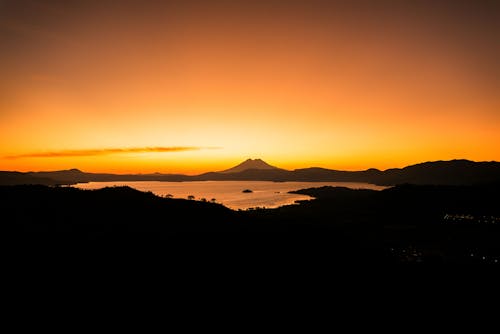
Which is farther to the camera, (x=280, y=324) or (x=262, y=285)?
(x=262, y=285)

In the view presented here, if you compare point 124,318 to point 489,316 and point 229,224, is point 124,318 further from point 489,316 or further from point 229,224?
point 489,316

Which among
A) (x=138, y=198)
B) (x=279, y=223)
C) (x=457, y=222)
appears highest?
(x=138, y=198)

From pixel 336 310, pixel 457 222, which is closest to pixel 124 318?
pixel 336 310

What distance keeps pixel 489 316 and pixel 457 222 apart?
239 feet

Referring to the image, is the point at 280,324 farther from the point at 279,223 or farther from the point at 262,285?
the point at 279,223

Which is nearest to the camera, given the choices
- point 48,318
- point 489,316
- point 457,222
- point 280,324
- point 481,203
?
point 48,318

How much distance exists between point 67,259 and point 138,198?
17.1m

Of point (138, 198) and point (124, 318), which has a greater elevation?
→ point (138, 198)

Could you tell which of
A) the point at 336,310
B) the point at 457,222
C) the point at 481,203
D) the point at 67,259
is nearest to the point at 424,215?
the point at 457,222

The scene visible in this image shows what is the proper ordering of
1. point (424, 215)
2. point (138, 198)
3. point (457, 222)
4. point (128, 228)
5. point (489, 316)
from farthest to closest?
point (424, 215), point (457, 222), point (138, 198), point (128, 228), point (489, 316)

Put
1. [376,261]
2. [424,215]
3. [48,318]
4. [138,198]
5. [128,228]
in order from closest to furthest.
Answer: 1. [48,318]
2. [128,228]
3. [376,261]
4. [138,198]
5. [424,215]

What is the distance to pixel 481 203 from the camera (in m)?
114

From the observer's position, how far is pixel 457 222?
284 feet

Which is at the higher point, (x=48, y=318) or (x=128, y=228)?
(x=128, y=228)
